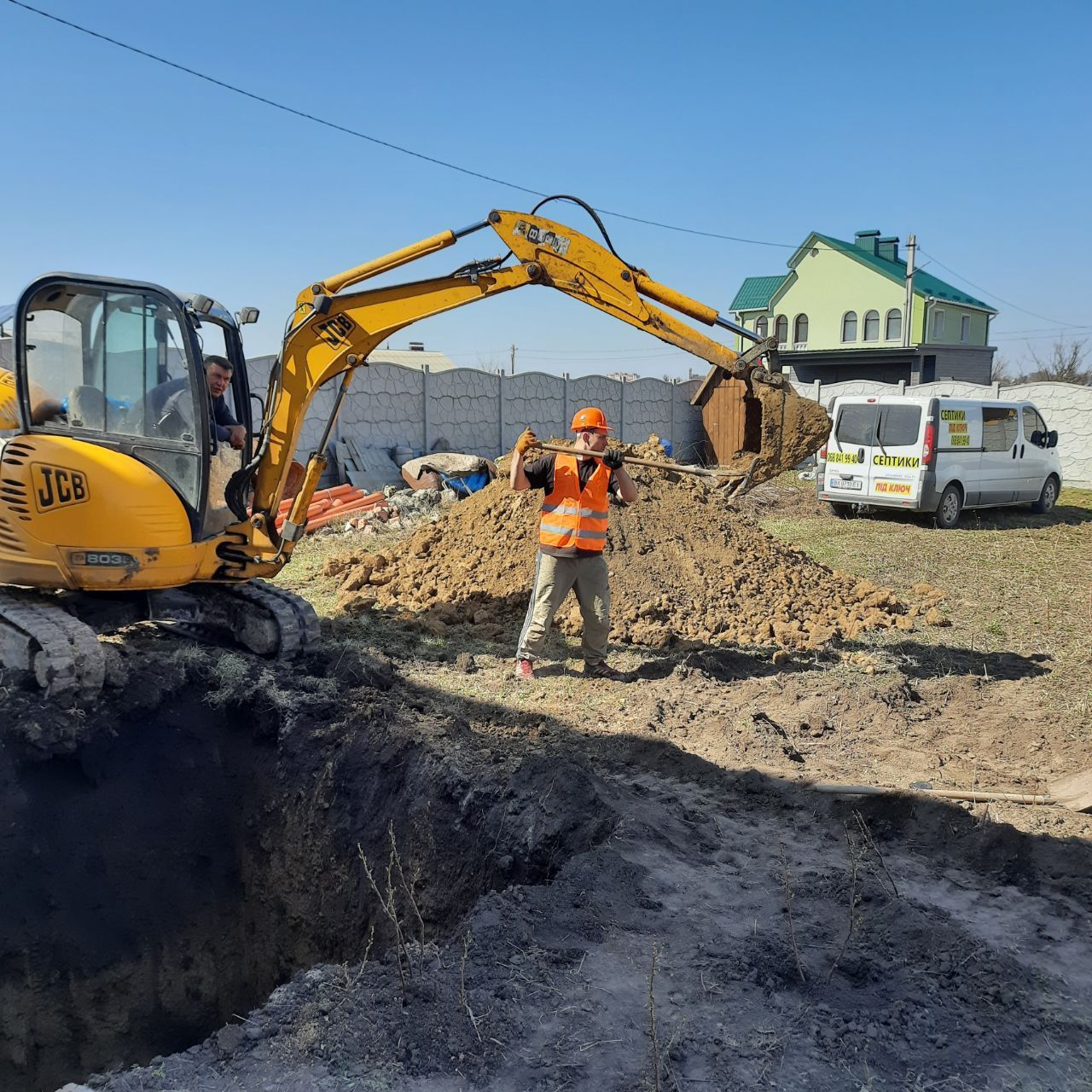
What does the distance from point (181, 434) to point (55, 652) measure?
1.62 meters

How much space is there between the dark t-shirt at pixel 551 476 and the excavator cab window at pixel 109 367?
7.55ft

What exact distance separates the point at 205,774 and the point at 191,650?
1.01 meters

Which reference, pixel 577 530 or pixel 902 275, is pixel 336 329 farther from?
pixel 902 275

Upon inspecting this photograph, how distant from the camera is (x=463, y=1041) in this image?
3.05 m

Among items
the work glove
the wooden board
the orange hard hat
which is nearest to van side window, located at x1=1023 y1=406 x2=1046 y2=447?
the wooden board

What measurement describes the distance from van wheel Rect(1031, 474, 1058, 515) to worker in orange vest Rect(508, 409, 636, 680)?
39.7ft

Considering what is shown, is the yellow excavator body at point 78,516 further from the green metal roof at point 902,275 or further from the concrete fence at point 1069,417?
the green metal roof at point 902,275

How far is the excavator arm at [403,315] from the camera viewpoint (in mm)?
6738

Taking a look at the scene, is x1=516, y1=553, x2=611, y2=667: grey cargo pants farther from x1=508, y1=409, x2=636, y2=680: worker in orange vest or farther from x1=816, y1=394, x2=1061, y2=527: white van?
x1=816, y1=394, x2=1061, y2=527: white van

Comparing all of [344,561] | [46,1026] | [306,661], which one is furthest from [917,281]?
[46,1026]

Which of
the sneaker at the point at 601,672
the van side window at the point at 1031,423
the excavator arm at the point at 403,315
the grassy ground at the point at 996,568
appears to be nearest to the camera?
the excavator arm at the point at 403,315

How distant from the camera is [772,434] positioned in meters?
7.22

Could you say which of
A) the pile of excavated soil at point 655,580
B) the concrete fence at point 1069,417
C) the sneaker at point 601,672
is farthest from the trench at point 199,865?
the concrete fence at point 1069,417

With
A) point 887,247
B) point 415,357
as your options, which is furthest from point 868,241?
point 415,357
